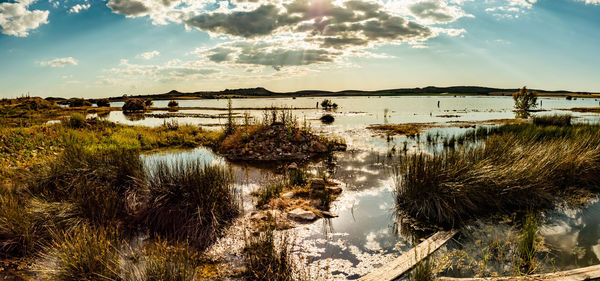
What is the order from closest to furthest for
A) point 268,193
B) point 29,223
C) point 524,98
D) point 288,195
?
1. point 29,223
2. point 268,193
3. point 288,195
4. point 524,98

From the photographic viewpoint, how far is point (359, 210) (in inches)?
295

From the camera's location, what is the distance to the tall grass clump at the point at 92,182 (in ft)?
20.3

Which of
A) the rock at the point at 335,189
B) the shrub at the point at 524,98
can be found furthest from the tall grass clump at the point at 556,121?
the shrub at the point at 524,98

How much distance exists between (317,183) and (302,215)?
244cm

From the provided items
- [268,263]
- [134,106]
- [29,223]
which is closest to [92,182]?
[29,223]

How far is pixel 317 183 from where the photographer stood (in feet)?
30.6

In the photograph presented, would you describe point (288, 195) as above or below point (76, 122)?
below

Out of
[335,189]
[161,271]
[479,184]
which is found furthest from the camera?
[335,189]

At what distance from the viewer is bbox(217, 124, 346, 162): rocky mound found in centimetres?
1443

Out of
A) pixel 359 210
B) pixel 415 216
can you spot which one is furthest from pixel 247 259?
pixel 415 216

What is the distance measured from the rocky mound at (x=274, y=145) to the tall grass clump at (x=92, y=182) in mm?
6691

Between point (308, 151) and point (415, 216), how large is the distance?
846 cm

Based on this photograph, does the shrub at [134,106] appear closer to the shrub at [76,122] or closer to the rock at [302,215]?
the shrub at [76,122]

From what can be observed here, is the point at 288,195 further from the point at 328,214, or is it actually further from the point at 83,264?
the point at 83,264
